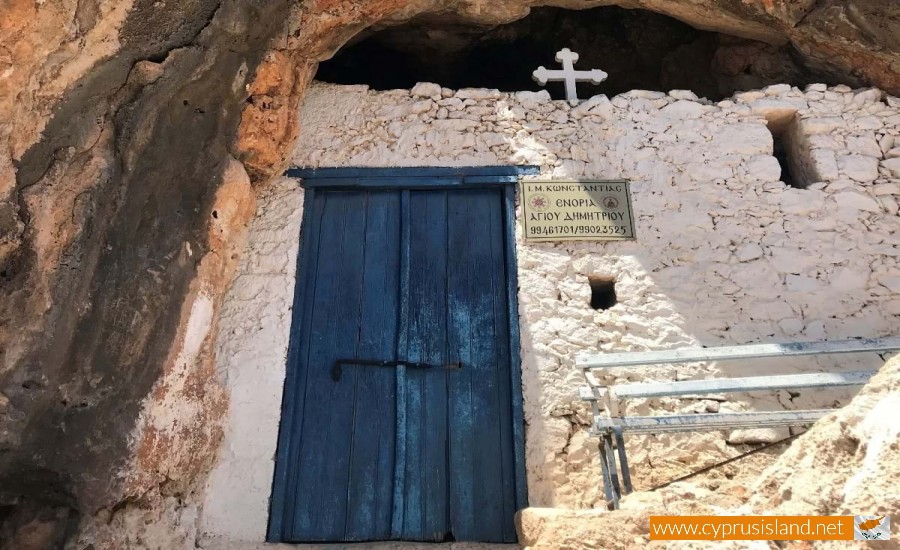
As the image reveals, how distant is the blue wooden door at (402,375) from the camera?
148 inches

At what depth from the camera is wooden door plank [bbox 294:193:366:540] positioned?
3.77 meters

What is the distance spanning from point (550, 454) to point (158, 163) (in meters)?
2.57

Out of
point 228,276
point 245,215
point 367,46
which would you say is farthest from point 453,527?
point 367,46

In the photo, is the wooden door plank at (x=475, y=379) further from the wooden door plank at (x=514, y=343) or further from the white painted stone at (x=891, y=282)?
the white painted stone at (x=891, y=282)

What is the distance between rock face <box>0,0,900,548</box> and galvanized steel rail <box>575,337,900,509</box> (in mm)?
2083

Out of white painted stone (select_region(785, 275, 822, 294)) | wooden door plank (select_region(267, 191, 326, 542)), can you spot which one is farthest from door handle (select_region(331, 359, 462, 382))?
white painted stone (select_region(785, 275, 822, 294))

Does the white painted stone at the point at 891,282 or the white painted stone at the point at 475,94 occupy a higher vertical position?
the white painted stone at the point at 475,94

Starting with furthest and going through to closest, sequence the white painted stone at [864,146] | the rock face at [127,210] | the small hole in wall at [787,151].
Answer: the small hole in wall at [787,151]
the white painted stone at [864,146]
the rock face at [127,210]

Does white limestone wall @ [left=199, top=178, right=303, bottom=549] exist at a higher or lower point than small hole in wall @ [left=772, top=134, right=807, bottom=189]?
lower

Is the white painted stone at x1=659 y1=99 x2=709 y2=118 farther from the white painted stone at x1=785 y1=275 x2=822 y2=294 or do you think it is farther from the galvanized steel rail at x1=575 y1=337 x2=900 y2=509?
the galvanized steel rail at x1=575 y1=337 x2=900 y2=509

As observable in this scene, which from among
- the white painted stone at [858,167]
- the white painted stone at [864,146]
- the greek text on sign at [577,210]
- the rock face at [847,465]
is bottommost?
the rock face at [847,465]

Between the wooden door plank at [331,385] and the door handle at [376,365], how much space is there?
0.11 ft

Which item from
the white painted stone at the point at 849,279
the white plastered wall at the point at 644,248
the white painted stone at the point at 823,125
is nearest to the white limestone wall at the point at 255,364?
the white plastered wall at the point at 644,248

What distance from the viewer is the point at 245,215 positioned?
4305 millimetres
